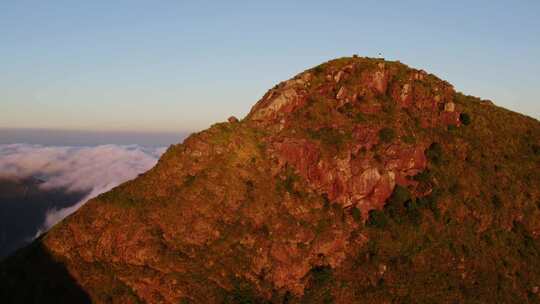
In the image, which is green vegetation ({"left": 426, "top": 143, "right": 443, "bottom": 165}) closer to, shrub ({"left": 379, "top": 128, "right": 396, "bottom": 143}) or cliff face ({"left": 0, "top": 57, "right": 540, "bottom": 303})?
cliff face ({"left": 0, "top": 57, "right": 540, "bottom": 303})

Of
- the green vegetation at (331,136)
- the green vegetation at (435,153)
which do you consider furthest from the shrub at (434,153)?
the green vegetation at (331,136)

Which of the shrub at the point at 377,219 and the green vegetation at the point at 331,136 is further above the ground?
the green vegetation at the point at 331,136

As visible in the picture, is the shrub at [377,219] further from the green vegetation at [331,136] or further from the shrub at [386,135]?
the shrub at [386,135]

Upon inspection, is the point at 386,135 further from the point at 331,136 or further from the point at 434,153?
the point at 331,136

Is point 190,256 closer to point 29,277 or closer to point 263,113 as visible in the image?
point 29,277

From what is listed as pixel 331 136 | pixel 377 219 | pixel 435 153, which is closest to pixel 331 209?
pixel 377 219

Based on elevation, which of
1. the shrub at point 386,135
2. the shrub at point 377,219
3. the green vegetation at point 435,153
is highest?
the shrub at point 386,135
